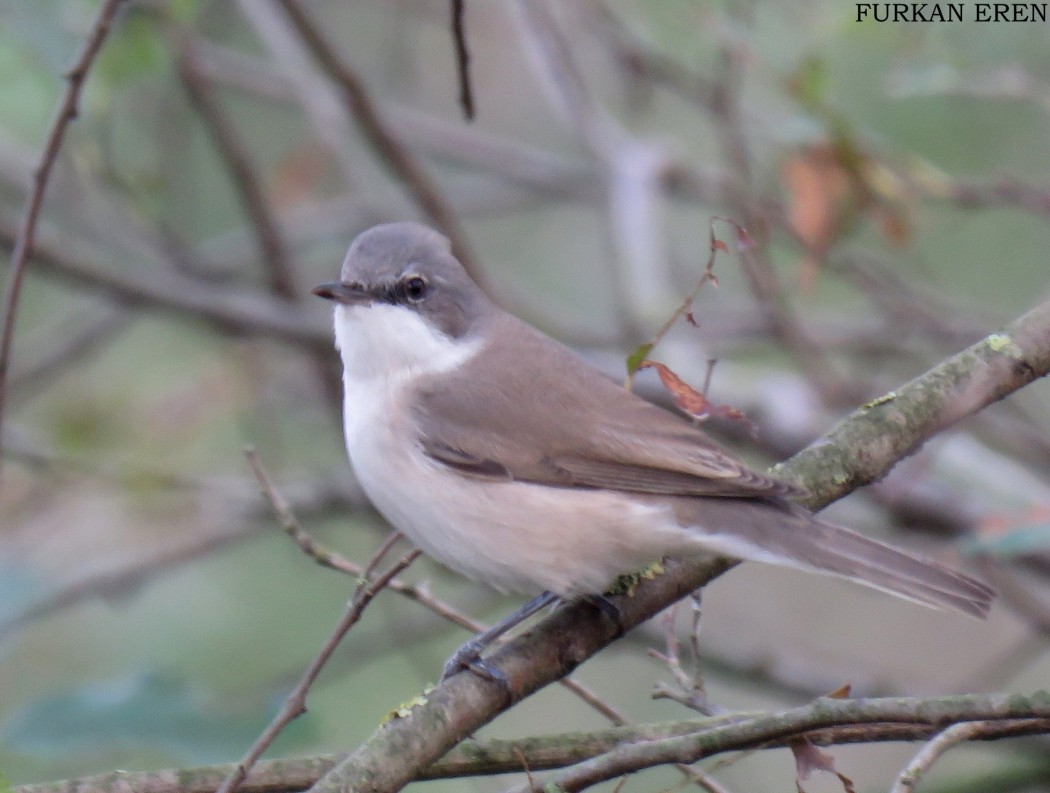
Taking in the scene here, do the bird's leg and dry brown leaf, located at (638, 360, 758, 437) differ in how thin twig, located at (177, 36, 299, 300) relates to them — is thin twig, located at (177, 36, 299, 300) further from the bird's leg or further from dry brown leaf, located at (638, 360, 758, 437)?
dry brown leaf, located at (638, 360, 758, 437)

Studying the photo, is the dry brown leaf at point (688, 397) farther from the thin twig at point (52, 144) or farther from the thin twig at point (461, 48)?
the thin twig at point (52, 144)

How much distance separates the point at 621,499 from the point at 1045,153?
5.02 metres

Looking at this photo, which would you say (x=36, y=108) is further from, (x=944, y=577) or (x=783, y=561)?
(x=944, y=577)

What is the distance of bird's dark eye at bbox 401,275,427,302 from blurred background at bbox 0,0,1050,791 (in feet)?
2.81

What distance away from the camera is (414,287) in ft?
11.9

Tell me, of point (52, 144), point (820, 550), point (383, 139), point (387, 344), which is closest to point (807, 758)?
point (820, 550)

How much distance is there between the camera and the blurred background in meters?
4.45

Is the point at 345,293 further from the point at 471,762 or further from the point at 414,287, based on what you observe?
the point at 471,762

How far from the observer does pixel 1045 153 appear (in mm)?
7066

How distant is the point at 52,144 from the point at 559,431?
1488 mm

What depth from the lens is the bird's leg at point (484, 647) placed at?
2.67 metres

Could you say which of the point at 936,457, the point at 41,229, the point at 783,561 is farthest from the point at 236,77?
the point at 783,561

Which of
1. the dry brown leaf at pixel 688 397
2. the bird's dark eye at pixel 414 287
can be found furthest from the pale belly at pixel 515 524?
the bird's dark eye at pixel 414 287

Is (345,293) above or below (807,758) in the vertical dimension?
above
